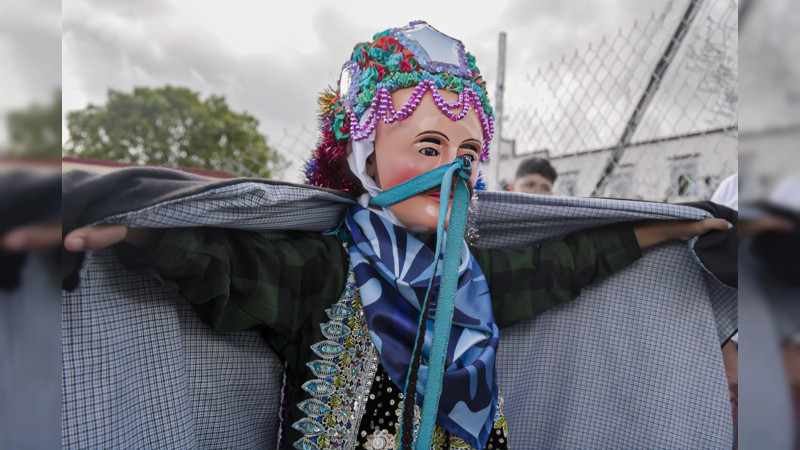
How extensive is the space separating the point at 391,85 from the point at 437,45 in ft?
0.56

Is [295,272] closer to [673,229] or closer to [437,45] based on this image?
[437,45]

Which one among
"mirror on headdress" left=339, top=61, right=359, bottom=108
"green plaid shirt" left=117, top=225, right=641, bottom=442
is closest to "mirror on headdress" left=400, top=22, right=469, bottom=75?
"mirror on headdress" left=339, top=61, right=359, bottom=108

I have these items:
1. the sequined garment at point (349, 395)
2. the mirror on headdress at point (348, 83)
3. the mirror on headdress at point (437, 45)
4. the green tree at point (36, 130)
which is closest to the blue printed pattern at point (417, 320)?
the sequined garment at point (349, 395)

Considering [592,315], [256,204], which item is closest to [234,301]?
[256,204]

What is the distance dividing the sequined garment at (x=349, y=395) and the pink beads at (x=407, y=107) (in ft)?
1.28

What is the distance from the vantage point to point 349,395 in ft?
3.82

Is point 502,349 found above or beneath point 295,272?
beneath

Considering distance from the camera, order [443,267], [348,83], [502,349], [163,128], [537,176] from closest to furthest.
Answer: [443,267], [348,83], [502,349], [537,176], [163,128]

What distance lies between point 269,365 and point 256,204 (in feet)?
1.31

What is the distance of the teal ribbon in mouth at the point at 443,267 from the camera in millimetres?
1039

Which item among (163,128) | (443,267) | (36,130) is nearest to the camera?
(36,130)

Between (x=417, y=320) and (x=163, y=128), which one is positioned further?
(x=163, y=128)

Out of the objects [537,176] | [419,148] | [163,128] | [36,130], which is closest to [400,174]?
[419,148]

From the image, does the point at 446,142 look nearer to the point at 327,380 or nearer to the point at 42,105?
the point at 327,380
